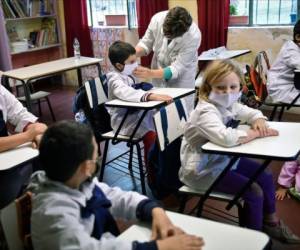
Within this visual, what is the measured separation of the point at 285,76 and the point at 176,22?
1.20m

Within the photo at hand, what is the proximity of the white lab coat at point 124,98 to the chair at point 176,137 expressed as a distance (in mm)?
536

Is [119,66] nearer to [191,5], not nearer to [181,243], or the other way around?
[181,243]

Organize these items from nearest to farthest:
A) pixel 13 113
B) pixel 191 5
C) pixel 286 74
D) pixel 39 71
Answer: pixel 13 113 < pixel 286 74 < pixel 39 71 < pixel 191 5

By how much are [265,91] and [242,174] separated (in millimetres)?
1901

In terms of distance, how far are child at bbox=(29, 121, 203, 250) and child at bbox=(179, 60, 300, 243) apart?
0.68 m

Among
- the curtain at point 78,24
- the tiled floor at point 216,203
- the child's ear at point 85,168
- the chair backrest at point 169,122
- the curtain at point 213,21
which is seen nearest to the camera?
the child's ear at point 85,168

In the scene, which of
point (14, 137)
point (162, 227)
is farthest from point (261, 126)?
point (14, 137)

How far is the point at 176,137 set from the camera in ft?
7.09

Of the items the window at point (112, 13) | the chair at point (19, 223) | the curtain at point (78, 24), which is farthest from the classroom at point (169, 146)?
the curtain at point (78, 24)

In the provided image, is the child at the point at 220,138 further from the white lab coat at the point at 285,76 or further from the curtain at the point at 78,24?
the curtain at the point at 78,24

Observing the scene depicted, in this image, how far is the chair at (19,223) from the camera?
1187mm

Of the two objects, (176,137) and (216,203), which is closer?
(176,137)

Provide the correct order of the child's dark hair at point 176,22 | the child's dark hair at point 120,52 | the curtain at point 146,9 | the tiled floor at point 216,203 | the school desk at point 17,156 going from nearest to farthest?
the school desk at point 17,156 → the tiled floor at point 216,203 → the child's dark hair at point 120,52 → the child's dark hair at point 176,22 → the curtain at point 146,9

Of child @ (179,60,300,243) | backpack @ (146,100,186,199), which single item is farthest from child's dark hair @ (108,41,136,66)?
child @ (179,60,300,243)
